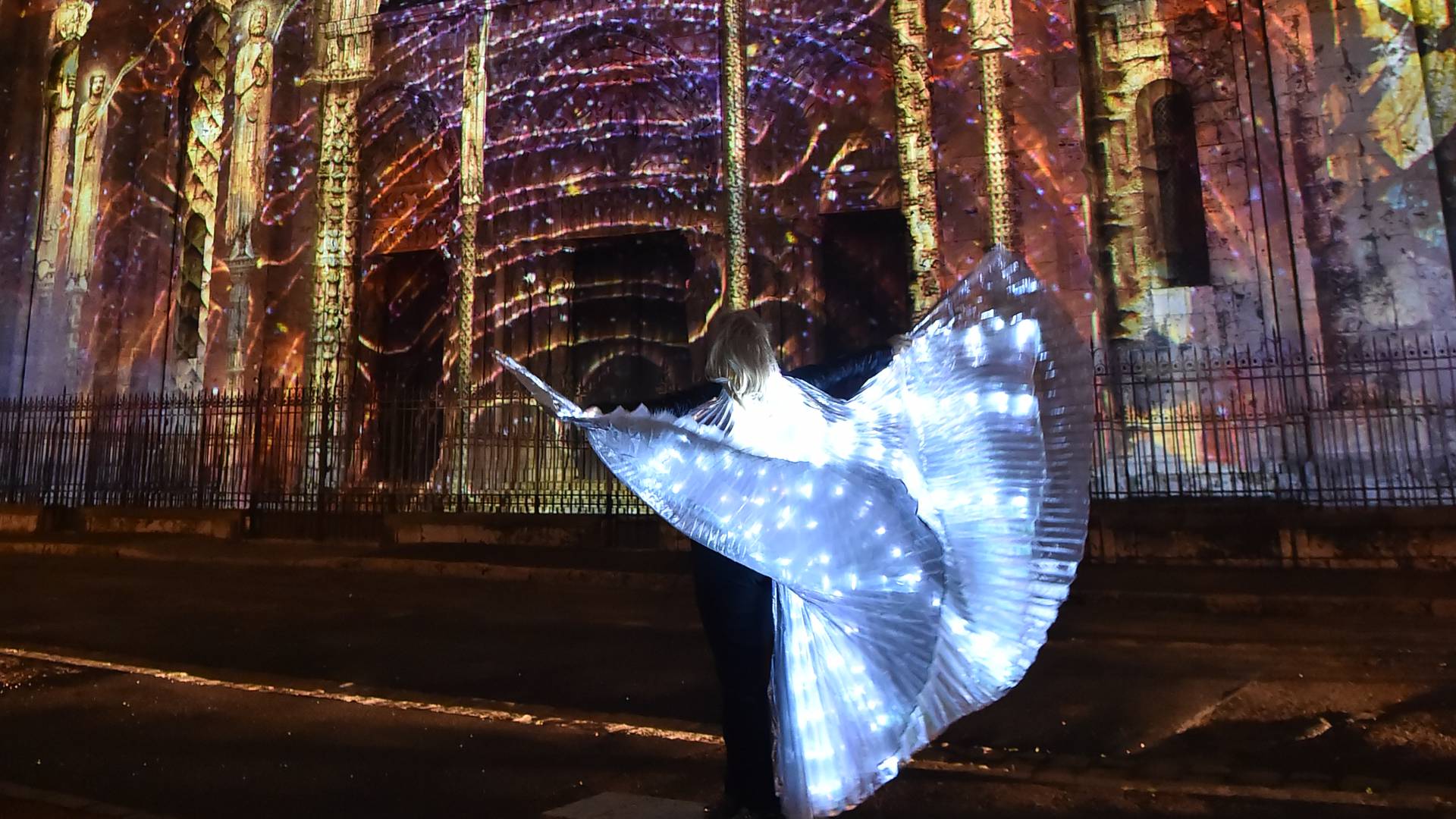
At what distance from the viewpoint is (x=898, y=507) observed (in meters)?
2.28

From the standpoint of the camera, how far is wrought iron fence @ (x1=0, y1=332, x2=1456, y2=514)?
10.2m

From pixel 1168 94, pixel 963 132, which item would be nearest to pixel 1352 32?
pixel 1168 94

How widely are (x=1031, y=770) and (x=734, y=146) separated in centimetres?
1190

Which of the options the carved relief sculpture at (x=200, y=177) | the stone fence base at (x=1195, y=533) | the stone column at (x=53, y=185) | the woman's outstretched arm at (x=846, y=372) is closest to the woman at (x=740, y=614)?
the woman's outstretched arm at (x=846, y=372)

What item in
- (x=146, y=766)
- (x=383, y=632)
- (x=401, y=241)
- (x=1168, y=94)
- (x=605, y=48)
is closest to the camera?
(x=146, y=766)

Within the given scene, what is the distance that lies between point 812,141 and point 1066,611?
348 inches

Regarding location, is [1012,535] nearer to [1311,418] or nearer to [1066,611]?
[1066,611]

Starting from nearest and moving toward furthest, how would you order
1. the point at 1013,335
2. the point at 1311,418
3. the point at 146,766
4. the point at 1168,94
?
1. the point at 1013,335
2. the point at 146,766
3. the point at 1311,418
4. the point at 1168,94

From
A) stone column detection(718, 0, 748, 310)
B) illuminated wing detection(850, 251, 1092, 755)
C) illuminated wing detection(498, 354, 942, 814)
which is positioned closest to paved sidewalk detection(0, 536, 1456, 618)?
stone column detection(718, 0, 748, 310)

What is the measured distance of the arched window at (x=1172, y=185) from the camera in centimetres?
1246

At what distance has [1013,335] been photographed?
2861 mm

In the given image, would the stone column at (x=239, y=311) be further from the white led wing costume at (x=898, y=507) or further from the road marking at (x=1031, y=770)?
the white led wing costume at (x=898, y=507)

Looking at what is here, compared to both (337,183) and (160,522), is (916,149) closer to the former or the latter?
(337,183)

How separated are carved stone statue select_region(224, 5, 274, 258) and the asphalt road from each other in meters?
11.1
